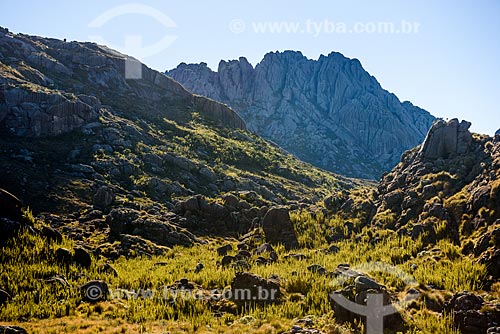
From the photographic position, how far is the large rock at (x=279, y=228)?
36.1 m

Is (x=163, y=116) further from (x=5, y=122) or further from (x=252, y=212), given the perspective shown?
(x=252, y=212)

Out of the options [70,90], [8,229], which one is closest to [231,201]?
[8,229]

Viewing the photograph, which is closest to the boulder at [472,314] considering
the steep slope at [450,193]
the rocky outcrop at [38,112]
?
the steep slope at [450,193]

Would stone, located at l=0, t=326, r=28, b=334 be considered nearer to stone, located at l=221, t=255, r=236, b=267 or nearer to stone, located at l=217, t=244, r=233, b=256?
stone, located at l=221, t=255, r=236, b=267

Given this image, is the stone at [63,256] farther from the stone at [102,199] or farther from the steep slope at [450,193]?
the steep slope at [450,193]

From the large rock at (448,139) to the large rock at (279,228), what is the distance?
673 inches

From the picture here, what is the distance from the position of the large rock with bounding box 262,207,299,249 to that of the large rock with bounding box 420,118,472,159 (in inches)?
673

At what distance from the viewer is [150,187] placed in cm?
5644

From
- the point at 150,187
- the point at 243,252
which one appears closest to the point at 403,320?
the point at 243,252

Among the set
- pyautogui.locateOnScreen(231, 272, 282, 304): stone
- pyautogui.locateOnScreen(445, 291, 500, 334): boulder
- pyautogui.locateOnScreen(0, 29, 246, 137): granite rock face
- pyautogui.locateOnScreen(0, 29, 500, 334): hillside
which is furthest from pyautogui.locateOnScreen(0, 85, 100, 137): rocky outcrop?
pyautogui.locateOnScreen(445, 291, 500, 334): boulder

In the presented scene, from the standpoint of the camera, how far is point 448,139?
120 feet

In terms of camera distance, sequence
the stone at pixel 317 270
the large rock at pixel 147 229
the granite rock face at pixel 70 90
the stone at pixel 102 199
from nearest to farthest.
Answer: the stone at pixel 317 270
the large rock at pixel 147 229
the stone at pixel 102 199
the granite rock face at pixel 70 90

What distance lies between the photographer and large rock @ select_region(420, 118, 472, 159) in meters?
35.6

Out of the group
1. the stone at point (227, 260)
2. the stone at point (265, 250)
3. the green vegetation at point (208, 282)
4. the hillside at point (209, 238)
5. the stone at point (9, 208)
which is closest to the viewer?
the green vegetation at point (208, 282)
